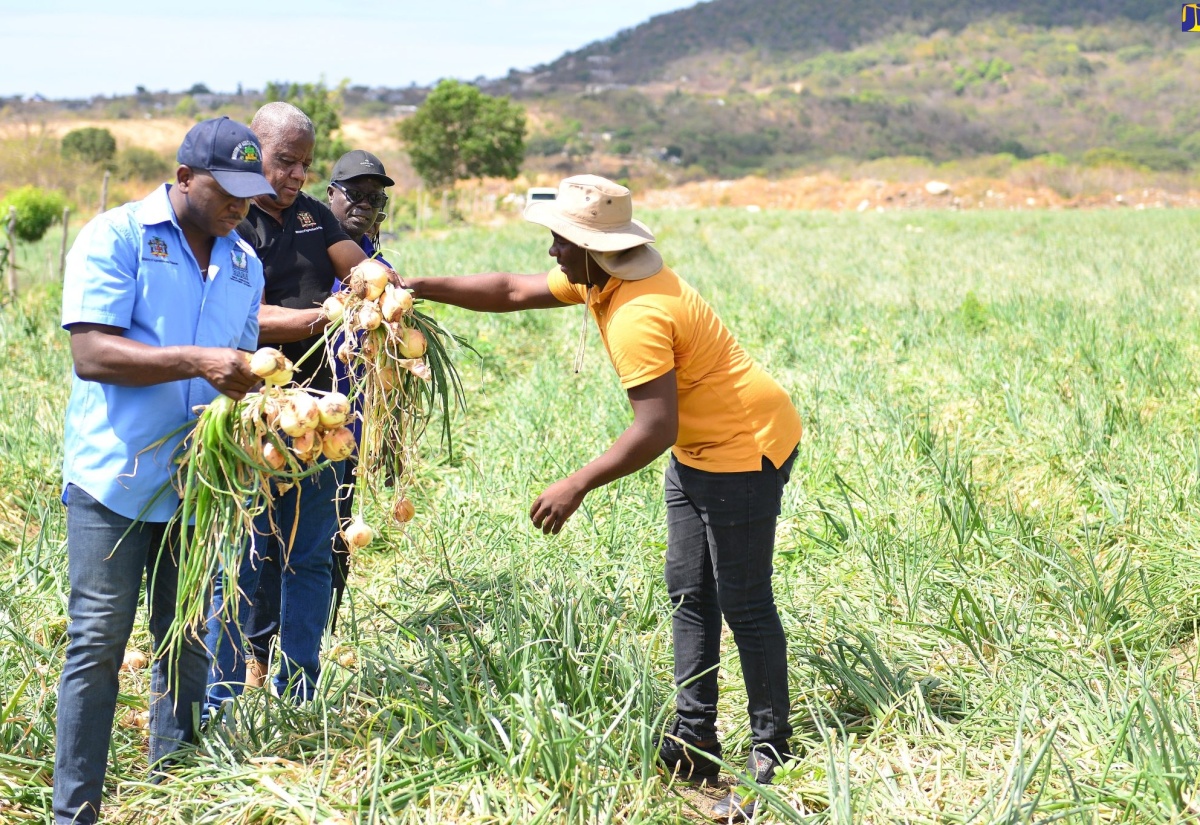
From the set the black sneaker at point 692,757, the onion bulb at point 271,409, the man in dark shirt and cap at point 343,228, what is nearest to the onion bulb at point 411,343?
the onion bulb at point 271,409

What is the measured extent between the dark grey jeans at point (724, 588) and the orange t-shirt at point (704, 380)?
0.05 meters

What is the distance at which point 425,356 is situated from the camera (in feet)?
8.99

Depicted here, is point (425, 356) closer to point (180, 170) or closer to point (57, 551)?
point (180, 170)

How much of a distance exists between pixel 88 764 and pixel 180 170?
129cm

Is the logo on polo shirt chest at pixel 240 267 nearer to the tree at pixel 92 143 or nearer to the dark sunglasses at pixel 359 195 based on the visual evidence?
the dark sunglasses at pixel 359 195

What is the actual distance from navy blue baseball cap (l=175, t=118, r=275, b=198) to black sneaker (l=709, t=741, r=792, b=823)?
174 cm

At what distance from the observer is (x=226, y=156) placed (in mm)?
2221

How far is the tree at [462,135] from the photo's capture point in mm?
32000

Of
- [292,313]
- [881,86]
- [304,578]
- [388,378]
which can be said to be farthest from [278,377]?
[881,86]

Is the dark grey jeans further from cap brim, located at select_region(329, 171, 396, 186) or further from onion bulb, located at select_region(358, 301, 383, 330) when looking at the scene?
cap brim, located at select_region(329, 171, 396, 186)

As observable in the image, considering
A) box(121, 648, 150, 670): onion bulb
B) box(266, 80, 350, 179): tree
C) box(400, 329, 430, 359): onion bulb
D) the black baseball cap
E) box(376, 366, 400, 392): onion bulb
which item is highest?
box(266, 80, 350, 179): tree

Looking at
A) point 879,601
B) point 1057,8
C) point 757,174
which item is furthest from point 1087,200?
point 1057,8

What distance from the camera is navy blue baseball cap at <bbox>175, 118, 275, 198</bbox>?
2.21 m

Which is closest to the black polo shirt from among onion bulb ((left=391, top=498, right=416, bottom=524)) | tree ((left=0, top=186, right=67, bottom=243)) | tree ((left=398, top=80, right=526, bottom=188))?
onion bulb ((left=391, top=498, right=416, bottom=524))
